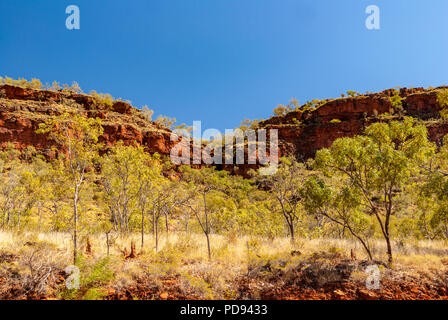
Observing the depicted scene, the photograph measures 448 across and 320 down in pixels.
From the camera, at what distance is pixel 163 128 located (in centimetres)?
5772

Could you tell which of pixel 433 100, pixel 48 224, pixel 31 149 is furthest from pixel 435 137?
pixel 31 149

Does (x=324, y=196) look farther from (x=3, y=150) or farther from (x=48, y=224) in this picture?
(x=3, y=150)

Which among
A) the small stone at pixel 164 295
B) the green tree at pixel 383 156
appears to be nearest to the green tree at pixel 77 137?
the small stone at pixel 164 295

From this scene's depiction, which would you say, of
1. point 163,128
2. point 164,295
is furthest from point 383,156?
point 163,128

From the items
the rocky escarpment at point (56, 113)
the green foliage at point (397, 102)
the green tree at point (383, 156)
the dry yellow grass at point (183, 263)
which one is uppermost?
the green foliage at point (397, 102)

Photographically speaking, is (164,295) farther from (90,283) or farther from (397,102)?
(397,102)

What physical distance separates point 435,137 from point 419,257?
5380cm

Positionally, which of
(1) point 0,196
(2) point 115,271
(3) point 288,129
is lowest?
(2) point 115,271

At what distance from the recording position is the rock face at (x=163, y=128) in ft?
132

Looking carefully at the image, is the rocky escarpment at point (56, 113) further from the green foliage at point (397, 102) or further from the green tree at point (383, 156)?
the green foliage at point (397, 102)

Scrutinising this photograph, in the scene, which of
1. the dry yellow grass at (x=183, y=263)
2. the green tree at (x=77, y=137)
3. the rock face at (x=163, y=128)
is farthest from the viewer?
the rock face at (x=163, y=128)

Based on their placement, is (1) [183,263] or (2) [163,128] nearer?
(1) [183,263]

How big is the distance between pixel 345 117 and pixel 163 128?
49166 mm
